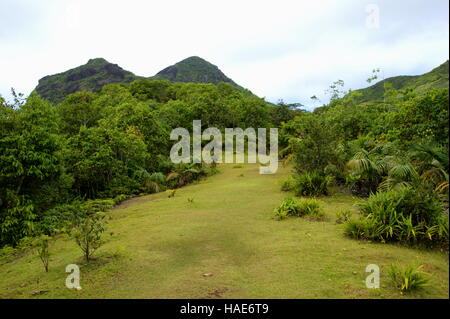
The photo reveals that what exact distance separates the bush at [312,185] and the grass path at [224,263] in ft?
6.98

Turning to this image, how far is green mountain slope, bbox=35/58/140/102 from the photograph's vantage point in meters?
103

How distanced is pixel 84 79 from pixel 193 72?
48.4 m

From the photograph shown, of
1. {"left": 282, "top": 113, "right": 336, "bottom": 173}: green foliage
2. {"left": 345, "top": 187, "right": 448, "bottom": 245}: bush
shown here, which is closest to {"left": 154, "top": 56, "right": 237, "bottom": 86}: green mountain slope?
{"left": 282, "top": 113, "right": 336, "bottom": 173}: green foliage

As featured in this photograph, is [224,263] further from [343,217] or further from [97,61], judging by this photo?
[97,61]

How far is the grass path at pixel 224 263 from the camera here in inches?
184

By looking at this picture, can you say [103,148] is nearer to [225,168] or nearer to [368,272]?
[225,168]

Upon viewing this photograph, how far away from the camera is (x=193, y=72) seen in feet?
459

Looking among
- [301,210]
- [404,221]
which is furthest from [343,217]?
[404,221]

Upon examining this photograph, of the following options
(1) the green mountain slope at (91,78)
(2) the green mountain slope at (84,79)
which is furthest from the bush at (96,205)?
(2) the green mountain slope at (84,79)

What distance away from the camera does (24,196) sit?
1069cm

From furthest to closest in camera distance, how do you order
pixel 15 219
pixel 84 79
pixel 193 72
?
pixel 193 72 → pixel 84 79 → pixel 15 219

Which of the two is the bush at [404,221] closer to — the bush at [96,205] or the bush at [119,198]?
the bush at [96,205]

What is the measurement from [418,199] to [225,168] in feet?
53.8
